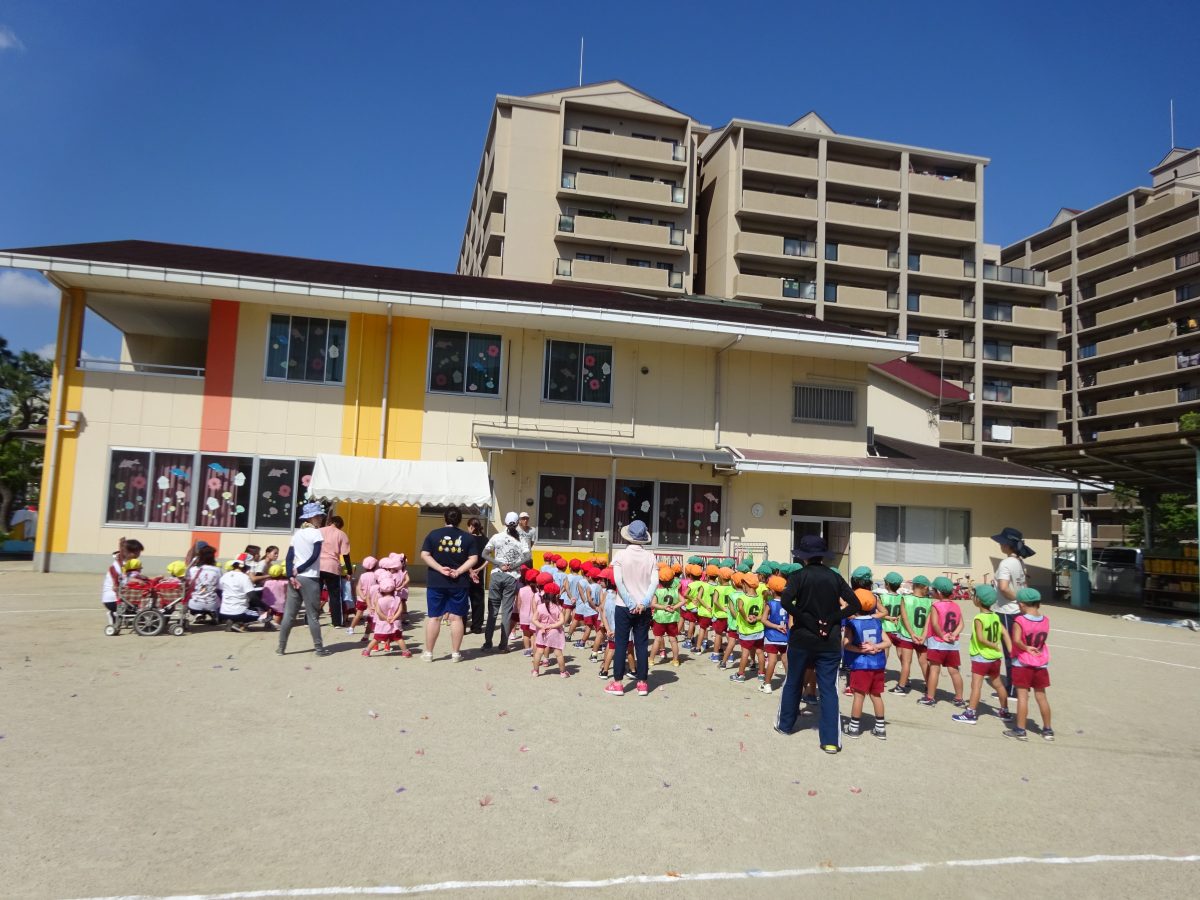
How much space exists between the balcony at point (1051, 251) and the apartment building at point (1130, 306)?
76mm

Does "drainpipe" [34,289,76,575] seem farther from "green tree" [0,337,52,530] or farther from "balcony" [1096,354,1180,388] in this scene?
"balcony" [1096,354,1180,388]

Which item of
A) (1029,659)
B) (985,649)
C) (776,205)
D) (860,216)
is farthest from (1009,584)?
(860,216)

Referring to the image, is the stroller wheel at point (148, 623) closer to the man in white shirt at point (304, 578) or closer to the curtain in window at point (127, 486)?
the man in white shirt at point (304, 578)

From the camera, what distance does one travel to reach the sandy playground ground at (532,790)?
12.8 ft

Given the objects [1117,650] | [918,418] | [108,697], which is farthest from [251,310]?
[918,418]

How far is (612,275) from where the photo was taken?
130 feet

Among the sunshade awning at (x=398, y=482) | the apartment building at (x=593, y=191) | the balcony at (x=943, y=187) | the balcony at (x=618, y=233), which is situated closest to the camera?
the sunshade awning at (x=398, y=482)

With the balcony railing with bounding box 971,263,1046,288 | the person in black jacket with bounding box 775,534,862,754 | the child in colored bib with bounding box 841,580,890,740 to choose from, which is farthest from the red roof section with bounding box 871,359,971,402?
the person in black jacket with bounding box 775,534,862,754

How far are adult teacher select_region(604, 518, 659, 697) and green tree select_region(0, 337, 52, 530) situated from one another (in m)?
22.2

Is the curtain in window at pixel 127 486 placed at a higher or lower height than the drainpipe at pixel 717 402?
lower

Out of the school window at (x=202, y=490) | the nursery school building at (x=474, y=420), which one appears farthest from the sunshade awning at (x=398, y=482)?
the school window at (x=202, y=490)

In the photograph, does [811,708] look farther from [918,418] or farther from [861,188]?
[861,188]

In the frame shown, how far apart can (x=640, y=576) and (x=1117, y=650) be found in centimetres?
999

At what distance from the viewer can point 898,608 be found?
830 centimetres
